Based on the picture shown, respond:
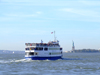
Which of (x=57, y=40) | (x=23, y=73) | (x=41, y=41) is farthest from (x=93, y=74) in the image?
(x=57, y=40)

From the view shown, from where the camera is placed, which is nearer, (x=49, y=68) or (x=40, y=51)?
(x=49, y=68)

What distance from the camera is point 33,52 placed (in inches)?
3305

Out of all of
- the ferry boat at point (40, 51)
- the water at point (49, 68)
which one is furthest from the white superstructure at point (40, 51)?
the water at point (49, 68)

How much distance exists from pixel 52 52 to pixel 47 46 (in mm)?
3263

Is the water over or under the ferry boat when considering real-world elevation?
under

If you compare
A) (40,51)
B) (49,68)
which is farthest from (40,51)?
(49,68)

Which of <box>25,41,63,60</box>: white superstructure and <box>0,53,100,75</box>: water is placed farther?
<box>25,41,63,60</box>: white superstructure

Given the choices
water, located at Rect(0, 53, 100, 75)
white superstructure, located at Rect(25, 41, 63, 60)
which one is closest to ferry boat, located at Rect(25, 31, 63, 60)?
white superstructure, located at Rect(25, 41, 63, 60)

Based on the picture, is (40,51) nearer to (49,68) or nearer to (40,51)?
(40,51)

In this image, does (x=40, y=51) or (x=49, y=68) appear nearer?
(x=49, y=68)

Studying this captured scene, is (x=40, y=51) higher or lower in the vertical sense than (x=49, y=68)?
higher

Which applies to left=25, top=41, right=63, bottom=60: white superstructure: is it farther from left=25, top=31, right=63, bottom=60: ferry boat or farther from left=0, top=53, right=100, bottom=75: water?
left=0, top=53, right=100, bottom=75: water

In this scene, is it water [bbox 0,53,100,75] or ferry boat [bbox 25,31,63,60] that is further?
ferry boat [bbox 25,31,63,60]

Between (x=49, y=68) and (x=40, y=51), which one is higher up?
(x=40, y=51)
